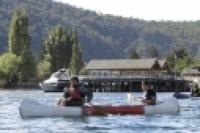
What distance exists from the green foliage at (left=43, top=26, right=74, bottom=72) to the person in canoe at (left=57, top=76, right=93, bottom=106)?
12956 cm

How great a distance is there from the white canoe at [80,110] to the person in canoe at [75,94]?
414 mm

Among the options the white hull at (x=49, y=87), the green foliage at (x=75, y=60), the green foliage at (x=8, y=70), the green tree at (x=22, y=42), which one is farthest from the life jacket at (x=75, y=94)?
the green foliage at (x=75, y=60)

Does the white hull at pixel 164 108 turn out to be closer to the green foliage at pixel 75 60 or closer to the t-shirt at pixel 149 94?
the t-shirt at pixel 149 94

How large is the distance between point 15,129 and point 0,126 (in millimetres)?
2412

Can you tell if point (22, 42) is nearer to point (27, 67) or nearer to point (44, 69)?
point (27, 67)

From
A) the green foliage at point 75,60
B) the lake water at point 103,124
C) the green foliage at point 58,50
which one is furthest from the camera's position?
the green foliage at point 75,60

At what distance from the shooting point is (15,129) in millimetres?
37250

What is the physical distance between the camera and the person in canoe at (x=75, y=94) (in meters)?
44.2

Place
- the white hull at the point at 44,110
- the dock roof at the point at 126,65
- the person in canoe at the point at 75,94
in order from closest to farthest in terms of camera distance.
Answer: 1. the person in canoe at the point at 75,94
2. the white hull at the point at 44,110
3. the dock roof at the point at 126,65

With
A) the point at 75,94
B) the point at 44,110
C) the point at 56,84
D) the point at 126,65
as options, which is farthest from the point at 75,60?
the point at 75,94

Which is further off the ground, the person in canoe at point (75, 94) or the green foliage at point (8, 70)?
the green foliage at point (8, 70)

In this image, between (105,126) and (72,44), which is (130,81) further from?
(105,126)

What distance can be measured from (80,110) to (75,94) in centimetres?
136

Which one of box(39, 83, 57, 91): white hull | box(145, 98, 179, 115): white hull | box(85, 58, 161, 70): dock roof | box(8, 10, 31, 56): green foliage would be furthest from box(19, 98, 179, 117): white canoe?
box(85, 58, 161, 70): dock roof
